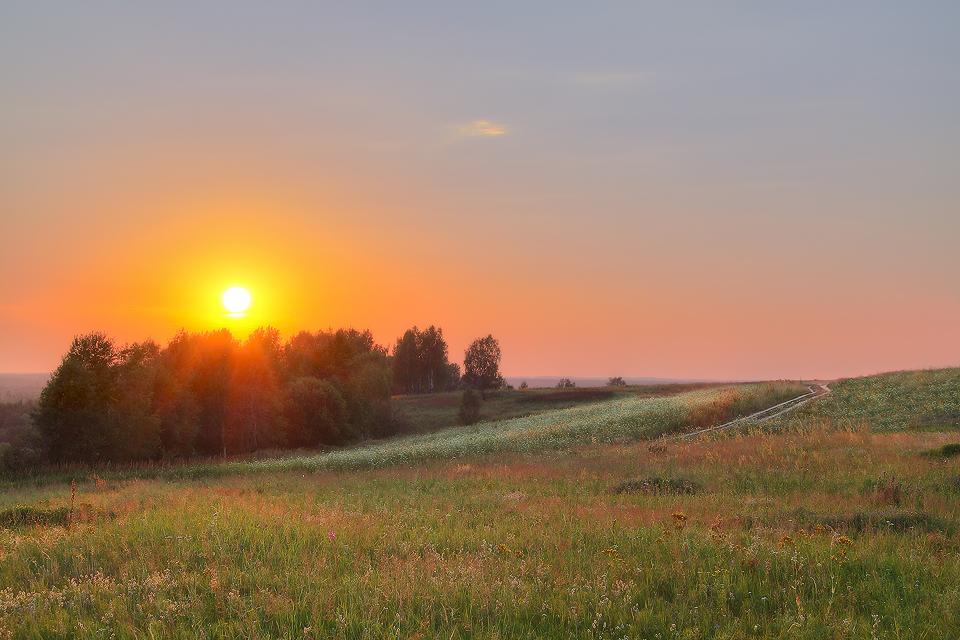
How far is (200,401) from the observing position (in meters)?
52.3

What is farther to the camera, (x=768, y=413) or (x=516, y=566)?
(x=768, y=413)

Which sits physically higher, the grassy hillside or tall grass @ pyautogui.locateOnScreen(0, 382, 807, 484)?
the grassy hillside

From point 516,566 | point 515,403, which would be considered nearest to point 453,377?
point 515,403

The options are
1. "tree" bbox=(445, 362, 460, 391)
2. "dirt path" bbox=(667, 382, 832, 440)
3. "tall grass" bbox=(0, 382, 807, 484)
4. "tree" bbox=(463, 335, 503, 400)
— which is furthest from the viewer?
"tree" bbox=(445, 362, 460, 391)

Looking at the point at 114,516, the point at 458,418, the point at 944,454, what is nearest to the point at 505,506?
the point at 114,516

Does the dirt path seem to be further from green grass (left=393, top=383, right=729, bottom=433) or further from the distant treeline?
the distant treeline

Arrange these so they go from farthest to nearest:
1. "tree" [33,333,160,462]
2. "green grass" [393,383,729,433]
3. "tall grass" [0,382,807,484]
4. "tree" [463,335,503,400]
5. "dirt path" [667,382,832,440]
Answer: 1. "tree" [463,335,503,400]
2. "green grass" [393,383,729,433]
3. "tree" [33,333,160,462]
4. "tall grass" [0,382,807,484]
5. "dirt path" [667,382,832,440]

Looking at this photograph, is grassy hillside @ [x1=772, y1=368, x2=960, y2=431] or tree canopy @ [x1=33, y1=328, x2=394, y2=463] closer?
grassy hillside @ [x1=772, y1=368, x2=960, y2=431]

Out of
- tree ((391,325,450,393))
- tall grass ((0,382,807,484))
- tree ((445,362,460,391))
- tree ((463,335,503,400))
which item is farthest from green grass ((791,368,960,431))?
tree ((445,362,460,391))

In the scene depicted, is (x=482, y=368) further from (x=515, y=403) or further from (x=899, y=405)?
(x=899, y=405)

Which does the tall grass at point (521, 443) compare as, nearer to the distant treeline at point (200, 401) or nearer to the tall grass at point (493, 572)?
the distant treeline at point (200, 401)

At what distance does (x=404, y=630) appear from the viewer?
5.38m

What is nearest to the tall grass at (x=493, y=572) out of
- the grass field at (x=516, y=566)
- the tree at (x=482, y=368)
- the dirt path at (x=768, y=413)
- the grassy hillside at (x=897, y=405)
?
the grass field at (x=516, y=566)

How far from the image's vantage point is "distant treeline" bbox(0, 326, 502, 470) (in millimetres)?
39188
